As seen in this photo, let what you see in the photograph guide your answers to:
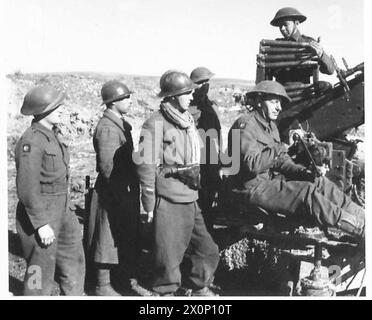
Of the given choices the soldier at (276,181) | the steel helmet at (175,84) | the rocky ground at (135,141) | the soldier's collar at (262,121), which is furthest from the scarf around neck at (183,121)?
the rocky ground at (135,141)

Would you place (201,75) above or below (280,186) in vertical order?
above

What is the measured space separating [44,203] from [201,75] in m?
3.13

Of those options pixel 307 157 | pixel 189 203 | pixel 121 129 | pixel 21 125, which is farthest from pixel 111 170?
pixel 21 125

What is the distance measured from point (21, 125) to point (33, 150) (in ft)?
25.9

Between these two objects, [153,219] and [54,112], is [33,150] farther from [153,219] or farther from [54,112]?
[153,219]

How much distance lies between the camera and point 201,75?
712 centimetres

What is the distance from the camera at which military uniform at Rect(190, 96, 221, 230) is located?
611 cm

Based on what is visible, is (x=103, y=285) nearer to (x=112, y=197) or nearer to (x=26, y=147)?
(x=112, y=197)

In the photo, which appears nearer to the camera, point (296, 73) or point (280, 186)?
point (280, 186)

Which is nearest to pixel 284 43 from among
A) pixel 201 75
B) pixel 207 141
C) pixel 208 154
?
pixel 201 75

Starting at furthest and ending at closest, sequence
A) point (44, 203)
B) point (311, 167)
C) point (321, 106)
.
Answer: point (321, 106) < point (311, 167) < point (44, 203)

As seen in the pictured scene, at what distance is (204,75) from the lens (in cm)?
712

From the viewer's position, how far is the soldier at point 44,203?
4781mm

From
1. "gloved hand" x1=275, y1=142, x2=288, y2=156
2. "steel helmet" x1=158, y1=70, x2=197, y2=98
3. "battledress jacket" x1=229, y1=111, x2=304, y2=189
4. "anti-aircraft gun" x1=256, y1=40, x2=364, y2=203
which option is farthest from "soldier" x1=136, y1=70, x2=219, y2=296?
"anti-aircraft gun" x1=256, y1=40, x2=364, y2=203
